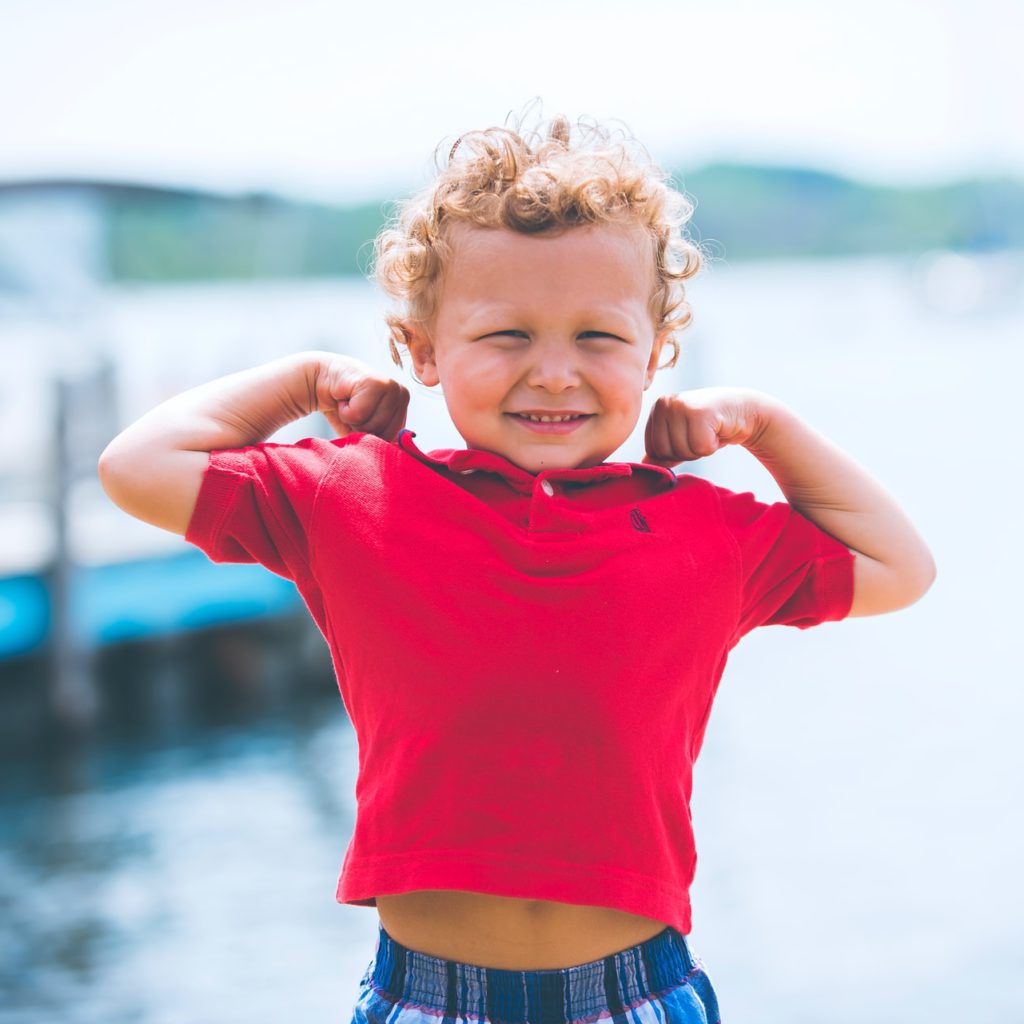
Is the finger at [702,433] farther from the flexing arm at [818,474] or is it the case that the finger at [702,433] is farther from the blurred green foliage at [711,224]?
the blurred green foliage at [711,224]

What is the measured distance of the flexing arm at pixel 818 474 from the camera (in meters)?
1.77

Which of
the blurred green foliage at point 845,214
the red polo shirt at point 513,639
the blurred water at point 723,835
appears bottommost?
the blurred water at point 723,835

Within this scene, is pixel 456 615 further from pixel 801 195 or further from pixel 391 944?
pixel 801 195

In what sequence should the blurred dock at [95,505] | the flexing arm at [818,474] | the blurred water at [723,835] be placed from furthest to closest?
the blurred dock at [95,505] < the blurred water at [723,835] < the flexing arm at [818,474]

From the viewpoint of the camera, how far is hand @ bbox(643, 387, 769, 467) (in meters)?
1.76

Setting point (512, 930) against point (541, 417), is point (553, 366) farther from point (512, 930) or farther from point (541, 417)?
point (512, 930)

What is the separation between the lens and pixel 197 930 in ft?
19.8

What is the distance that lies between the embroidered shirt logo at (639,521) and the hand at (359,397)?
13.6 inches

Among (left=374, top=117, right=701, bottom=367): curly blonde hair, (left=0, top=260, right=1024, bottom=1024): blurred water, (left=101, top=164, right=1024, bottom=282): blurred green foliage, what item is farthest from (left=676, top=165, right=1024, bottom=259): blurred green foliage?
(left=374, top=117, right=701, bottom=367): curly blonde hair

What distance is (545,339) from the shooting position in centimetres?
165

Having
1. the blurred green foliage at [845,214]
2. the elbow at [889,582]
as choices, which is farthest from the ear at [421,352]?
the blurred green foliage at [845,214]

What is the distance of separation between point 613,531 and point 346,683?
382mm

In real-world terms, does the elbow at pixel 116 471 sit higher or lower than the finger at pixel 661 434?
lower

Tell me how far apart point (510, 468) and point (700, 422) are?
0.86 feet
